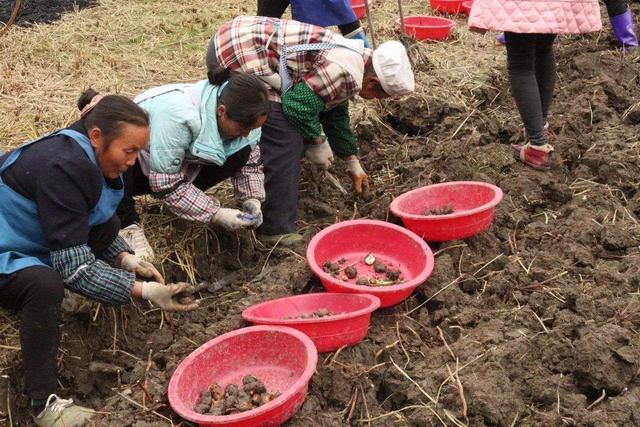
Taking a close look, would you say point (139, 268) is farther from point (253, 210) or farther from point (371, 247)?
point (371, 247)

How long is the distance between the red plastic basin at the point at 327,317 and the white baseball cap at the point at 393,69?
1.19 meters

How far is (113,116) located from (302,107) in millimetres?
1282

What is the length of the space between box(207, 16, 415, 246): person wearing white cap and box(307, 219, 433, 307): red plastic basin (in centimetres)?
29

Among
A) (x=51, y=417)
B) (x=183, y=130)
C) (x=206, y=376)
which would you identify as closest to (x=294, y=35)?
(x=183, y=130)

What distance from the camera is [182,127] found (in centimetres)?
341

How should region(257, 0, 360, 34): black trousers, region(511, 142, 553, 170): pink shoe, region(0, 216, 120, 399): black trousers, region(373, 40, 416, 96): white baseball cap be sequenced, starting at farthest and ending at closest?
region(257, 0, 360, 34): black trousers, region(511, 142, 553, 170): pink shoe, region(373, 40, 416, 96): white baseball cap, region(0, 216, 120, 399): black trousers

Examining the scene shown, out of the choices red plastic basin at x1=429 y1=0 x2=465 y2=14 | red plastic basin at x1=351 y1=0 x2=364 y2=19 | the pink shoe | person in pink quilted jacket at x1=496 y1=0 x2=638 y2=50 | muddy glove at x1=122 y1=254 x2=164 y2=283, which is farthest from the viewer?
red plastic basin at x1=429 y1=0 x2=465 y2=14

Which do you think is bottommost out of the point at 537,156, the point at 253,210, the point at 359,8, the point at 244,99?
the point at 537,156

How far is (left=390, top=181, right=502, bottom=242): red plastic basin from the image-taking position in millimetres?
3658

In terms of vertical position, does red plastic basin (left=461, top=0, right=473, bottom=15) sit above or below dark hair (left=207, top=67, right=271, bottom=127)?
below

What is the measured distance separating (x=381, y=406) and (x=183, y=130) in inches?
61.1

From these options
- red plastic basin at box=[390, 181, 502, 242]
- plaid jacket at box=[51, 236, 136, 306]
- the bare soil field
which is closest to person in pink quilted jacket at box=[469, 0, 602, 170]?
the bare soil field

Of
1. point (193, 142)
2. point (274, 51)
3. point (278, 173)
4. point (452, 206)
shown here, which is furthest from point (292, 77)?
point (452, 206)

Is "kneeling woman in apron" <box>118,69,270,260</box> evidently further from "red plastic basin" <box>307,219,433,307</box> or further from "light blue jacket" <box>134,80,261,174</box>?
"red plastic basin" <box>307,219,433,307</box>
